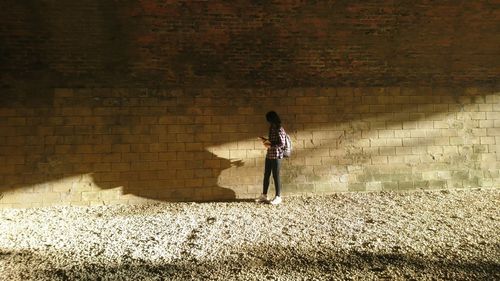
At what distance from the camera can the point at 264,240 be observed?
4363mm

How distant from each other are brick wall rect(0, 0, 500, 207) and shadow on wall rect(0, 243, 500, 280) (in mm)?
2451

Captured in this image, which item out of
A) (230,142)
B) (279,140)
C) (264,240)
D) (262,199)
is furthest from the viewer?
(230,142)

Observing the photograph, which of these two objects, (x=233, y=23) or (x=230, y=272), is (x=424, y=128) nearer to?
(x=233, y=23)

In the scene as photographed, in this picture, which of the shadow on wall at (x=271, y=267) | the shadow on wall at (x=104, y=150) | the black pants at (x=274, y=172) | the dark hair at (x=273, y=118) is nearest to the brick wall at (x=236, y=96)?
the shadow on wall at (x=104, y=150)

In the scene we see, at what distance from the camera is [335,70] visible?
21.9 ft

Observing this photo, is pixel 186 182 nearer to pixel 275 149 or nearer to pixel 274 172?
pixel 274 172

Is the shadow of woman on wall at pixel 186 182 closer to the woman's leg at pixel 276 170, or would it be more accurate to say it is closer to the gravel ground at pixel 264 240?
the gravel ground at pixel 264 240

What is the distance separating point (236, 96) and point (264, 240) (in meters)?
2.99

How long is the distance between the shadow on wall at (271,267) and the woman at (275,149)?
2.11 meters

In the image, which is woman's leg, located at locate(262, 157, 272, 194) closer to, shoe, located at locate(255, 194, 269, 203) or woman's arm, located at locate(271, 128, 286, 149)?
shoe, located at locate(255, 194, 269, 203)

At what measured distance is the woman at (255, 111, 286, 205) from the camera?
6.01 meters

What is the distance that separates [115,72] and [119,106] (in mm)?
616

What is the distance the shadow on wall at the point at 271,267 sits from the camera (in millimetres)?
3434

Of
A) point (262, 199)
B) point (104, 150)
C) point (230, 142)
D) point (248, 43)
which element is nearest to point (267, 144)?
point (230, 142)
